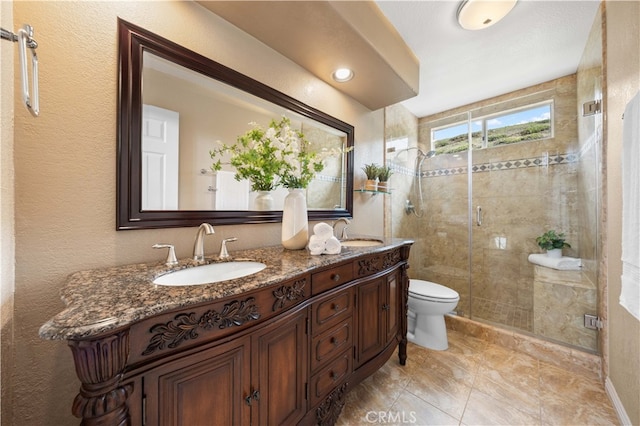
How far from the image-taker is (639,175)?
2.88 ft

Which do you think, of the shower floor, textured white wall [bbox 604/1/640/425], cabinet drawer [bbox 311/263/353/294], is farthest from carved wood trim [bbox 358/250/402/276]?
the shower floor

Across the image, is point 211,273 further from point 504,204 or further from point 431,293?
point 504,204

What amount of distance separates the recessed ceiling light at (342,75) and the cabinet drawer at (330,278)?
135 cm

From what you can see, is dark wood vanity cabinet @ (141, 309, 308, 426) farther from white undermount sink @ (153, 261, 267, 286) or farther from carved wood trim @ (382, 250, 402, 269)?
carved wood trim @ (382, 250, 402, 269)

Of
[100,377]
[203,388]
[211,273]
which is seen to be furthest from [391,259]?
[100,377]

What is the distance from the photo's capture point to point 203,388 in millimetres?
682

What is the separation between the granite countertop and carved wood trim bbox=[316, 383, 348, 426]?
2.22ft

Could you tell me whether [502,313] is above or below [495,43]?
below

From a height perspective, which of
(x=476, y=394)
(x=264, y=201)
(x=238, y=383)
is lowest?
(x=476, y=394)

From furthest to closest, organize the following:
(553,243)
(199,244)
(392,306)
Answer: (553,243) → (392,306) → (199,244)

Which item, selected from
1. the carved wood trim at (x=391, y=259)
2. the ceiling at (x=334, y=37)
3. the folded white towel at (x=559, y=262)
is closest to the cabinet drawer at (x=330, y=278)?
the carved wood trim at (x=391, y=259)

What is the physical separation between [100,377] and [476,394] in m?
1.96

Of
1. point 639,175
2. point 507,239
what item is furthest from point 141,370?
point 507,239

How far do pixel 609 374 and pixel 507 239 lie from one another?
4.19 feet
